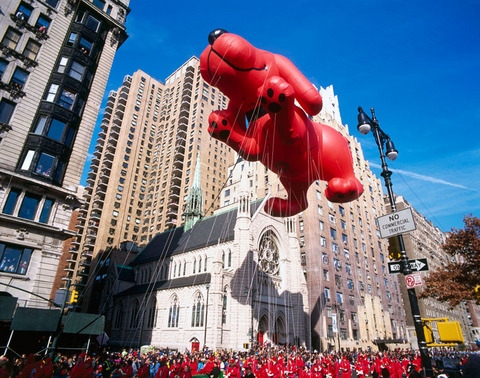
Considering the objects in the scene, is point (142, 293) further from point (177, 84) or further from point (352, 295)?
point (177, 84)

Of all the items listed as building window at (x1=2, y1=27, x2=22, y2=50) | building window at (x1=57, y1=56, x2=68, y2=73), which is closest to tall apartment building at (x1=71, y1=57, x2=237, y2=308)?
building window at (x1=57, y1=56, x2=68, y2=73)

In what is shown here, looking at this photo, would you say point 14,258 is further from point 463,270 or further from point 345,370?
point 463,270

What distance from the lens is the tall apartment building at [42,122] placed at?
2102 cm

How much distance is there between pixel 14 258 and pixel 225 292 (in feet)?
64.6

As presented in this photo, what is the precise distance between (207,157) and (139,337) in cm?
4478

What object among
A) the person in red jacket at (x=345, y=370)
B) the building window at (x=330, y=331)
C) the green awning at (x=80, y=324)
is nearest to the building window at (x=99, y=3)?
the green awning at (x=80, y=324)

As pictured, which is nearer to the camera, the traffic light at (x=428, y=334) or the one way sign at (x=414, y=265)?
the traffic light at (x=428, y=334)

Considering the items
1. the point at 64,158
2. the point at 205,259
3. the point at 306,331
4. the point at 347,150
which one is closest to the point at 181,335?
the point at 205,259

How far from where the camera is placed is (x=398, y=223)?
371 inches

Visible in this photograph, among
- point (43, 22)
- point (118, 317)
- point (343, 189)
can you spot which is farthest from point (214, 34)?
point (118, 317)

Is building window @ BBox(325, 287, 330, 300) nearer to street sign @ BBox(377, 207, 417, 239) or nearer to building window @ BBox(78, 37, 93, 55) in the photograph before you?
street sign @ BBox(377, 207, 417, 239)

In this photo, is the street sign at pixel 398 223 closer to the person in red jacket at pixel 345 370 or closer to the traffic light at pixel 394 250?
the traffic light at pixel 394 250

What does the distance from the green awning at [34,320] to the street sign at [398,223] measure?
799 inches

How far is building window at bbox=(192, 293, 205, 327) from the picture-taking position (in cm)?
3308
